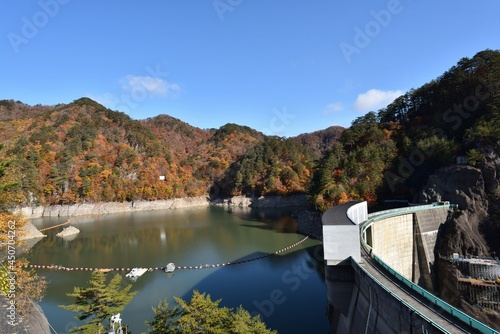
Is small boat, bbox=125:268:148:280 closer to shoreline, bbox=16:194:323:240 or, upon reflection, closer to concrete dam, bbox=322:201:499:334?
concrete dam, bbox=322:201:499:334

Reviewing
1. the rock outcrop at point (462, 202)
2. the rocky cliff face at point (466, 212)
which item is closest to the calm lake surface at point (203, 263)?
the rocky cliff face at point (466, 212)

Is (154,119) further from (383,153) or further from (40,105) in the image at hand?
(383,153)

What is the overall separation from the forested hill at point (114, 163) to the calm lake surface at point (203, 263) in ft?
54.4

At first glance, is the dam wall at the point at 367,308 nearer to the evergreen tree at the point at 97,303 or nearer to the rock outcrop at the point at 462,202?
the evergreen tree at the point at 97,303

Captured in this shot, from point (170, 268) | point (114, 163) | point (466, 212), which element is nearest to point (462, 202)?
point (466, 212)

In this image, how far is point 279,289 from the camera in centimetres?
2153

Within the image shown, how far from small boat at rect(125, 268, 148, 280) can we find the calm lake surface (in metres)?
0.48

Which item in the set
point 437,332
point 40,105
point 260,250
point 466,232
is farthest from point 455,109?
point 40,105

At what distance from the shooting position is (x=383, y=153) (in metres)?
39.5

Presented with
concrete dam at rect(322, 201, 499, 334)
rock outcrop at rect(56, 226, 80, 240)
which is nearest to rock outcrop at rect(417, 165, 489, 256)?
concrete dam at rect(322, 201, 499, 334)

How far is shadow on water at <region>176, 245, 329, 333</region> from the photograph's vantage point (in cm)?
1703

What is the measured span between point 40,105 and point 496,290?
496ft

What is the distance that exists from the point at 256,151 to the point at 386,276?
70.8 m

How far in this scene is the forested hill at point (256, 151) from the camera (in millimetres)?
33344
